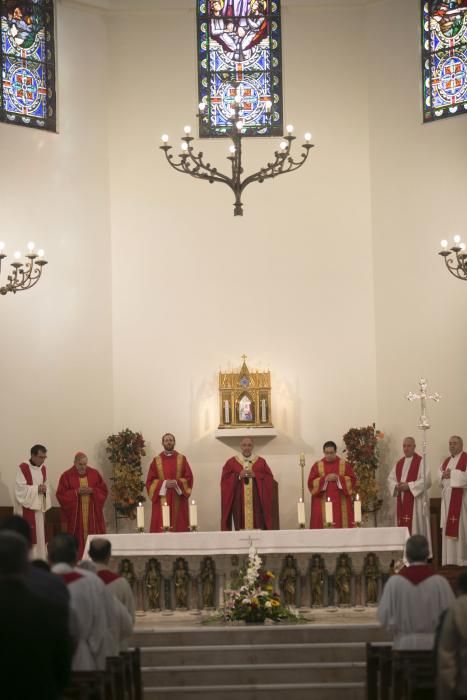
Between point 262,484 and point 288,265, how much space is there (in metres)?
3.65

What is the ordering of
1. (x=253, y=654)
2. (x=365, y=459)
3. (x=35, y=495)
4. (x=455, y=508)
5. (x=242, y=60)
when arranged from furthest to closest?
(x=242, y=60) < (x=365, y=459) < (x=455, y=508) < (x=35, y=495) < (x=253, y=654)

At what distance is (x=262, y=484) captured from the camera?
51.8 ft

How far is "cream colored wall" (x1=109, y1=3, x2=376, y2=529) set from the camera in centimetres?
1761

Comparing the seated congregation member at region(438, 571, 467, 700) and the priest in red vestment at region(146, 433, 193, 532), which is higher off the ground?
the priest in red vestment at region(146, 433, 193, 532)

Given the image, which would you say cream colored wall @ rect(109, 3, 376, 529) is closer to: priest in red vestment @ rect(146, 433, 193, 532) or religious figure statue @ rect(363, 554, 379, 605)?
priest in red vestment @ rect(146, 433, 193, 532)

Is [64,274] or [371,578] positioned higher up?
[64,274]

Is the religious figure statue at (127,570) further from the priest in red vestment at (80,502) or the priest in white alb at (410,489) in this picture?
the priest in white alb at (410,489)

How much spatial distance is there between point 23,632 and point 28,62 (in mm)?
13151

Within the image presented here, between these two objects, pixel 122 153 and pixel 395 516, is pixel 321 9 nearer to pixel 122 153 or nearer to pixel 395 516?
pixel 122 153

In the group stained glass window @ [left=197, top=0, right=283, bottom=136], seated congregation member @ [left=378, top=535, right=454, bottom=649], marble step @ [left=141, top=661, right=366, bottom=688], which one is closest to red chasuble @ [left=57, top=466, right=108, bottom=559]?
marble step @ [left=141, top=661, right=366, bottom=688]

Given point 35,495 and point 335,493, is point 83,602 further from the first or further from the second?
point 335,493

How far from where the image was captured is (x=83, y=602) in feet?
25.8

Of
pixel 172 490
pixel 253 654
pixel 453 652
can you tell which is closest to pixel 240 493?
pixel 172 490

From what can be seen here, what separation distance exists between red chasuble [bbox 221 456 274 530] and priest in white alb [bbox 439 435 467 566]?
2.28m
